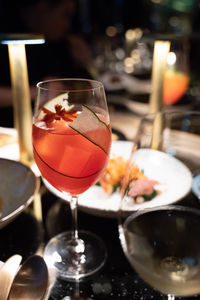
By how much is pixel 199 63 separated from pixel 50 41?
234 cm

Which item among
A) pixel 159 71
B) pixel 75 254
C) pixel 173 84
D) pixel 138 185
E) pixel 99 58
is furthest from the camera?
pixel 99 58

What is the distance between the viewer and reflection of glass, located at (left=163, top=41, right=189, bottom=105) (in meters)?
1.43

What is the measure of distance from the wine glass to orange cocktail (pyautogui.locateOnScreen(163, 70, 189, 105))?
0.77 m

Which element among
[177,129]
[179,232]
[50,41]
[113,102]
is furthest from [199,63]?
[179,232]

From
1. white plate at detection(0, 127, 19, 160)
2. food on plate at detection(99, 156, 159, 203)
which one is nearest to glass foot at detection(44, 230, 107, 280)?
food on plate at detection(99, 156, 159, 203)

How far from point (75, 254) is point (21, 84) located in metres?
0.53

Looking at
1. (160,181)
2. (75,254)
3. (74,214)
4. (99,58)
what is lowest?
(75,254)

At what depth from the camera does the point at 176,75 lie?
1.45 m

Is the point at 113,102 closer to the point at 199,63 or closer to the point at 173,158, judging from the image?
the point at 173,158

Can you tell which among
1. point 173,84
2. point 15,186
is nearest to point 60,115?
point 15,186

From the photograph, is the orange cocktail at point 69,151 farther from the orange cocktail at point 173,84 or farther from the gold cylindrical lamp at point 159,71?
the orange cocktail at point 173,84

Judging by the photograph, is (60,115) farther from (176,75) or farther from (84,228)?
(176,75)

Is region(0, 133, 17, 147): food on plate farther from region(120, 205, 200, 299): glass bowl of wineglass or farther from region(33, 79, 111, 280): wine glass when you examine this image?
region(120, 205, 200, 299): glass bowl of wineglass

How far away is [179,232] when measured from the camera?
597 millimetres
